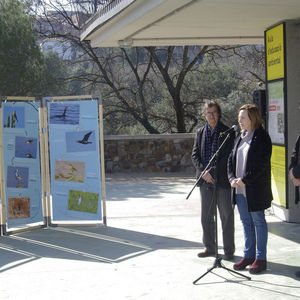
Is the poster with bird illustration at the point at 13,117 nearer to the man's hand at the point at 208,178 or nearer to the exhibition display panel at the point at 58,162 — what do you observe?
the exhibition display panel at the point at 58,162

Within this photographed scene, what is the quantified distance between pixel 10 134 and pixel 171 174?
326 inches

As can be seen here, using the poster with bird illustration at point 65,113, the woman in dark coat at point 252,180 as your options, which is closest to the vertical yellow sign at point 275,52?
the woman in dark coat at point 252,180

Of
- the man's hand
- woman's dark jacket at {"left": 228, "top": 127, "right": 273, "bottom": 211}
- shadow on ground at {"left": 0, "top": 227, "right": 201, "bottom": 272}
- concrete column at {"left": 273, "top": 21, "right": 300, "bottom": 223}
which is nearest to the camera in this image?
woman's dark jacket at {"left": 228, "top": 127, "right": 273, "bottom": 211}

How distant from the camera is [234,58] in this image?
77.6ft

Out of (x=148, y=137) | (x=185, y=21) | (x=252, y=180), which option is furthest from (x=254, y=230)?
(x=148, y=137)

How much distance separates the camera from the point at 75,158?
7.73 m

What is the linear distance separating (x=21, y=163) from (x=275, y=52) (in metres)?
4.17

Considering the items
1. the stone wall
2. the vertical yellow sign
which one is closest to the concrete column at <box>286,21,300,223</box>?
the vertical yellow sign

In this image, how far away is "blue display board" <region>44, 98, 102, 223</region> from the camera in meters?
7.66

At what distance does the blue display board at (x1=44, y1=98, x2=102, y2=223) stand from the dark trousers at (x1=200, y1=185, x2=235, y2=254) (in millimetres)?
2145

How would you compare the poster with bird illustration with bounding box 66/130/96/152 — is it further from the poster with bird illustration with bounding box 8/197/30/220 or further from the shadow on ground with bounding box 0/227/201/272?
the shadow on ground with bounding box 0/227/201/272

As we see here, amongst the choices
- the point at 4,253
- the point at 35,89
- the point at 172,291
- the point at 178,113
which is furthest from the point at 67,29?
the point at 172,291

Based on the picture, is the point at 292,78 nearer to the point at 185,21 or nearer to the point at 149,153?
the point at 185,21

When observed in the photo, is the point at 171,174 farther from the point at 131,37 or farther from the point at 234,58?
the point at 234,58
